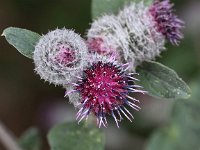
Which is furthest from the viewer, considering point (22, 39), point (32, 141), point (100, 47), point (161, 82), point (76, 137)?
point (32, 141)

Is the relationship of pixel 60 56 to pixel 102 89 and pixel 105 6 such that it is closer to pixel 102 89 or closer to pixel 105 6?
pixel 102 89

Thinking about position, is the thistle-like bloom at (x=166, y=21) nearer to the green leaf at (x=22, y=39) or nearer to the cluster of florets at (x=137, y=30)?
the cluster of florets at (x=137, y=30)

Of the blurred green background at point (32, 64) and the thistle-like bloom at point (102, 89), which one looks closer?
the thistle-like bloom at point (102, 89)

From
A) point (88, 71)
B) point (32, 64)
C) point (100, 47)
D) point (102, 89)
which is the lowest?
point (102, 89)

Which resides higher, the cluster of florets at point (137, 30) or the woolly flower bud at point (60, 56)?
the cluster of florets at point (137, 30)

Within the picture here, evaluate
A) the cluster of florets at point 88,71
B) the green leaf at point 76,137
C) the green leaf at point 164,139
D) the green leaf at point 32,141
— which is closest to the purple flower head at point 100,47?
the cluster of florets at point 88,71

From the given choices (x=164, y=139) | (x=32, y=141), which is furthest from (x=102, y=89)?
(x=164, y=139)
